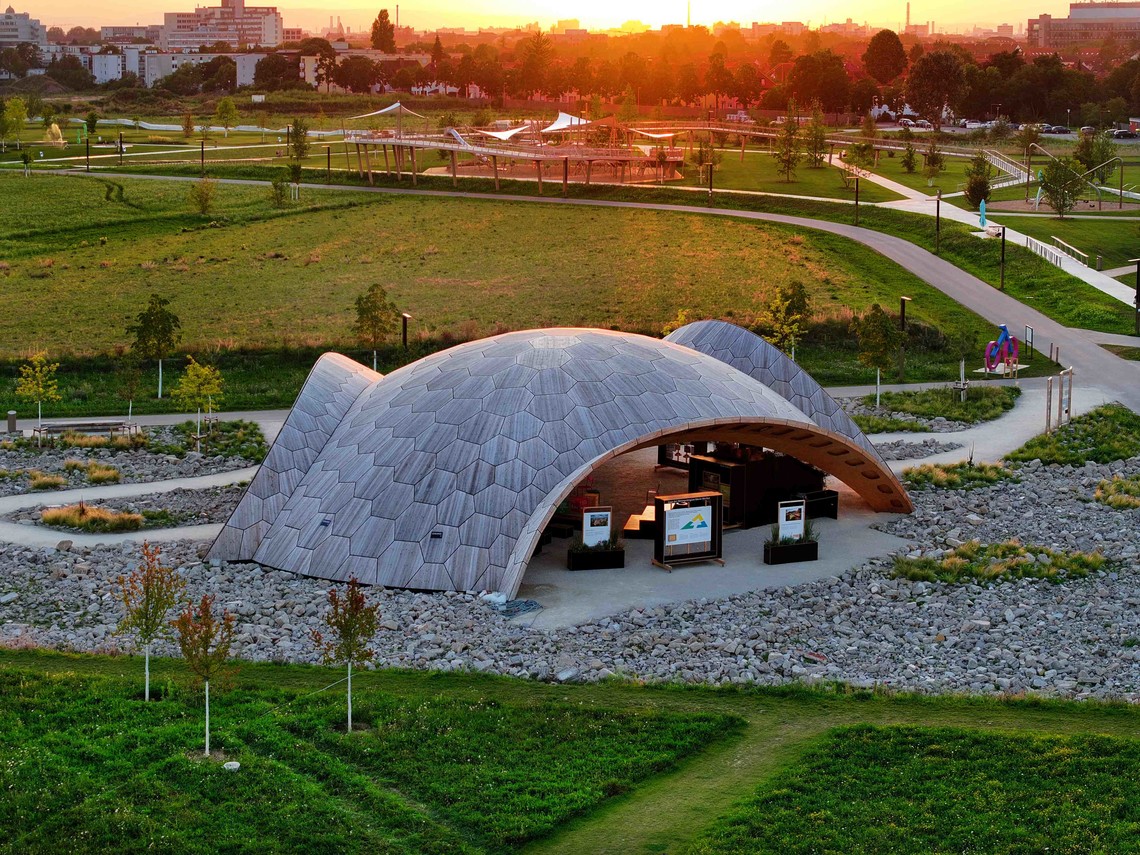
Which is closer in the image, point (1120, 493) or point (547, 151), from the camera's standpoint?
point (1120, 493)

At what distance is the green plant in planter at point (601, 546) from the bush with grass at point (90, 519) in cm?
1128

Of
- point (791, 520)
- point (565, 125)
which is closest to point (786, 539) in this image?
point (791, 520)

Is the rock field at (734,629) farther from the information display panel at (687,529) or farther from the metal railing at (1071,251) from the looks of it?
the metal railing at (1071,251)

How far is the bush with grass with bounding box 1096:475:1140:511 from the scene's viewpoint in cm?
3759

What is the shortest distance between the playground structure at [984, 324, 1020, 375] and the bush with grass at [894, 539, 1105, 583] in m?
23.9

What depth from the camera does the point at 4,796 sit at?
20.0m

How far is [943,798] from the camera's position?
20.5 metres

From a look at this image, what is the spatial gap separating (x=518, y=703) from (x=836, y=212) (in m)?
78.5

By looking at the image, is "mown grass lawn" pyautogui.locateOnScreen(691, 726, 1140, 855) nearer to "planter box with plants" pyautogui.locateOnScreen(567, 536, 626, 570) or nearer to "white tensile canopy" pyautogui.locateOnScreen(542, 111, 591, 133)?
"planter box with plants" pyautogui.locateOnScreen(567, 536, 626, 570)

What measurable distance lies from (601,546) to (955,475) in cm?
1331

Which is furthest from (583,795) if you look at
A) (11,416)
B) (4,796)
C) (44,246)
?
(44,246)

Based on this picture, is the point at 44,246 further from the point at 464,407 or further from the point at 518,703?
the point at 518,703

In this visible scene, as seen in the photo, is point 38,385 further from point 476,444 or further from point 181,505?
point 476,444

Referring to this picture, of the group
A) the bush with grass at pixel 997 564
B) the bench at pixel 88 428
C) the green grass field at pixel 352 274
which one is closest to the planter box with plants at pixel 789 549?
the bush with grass at pixel 997 564
